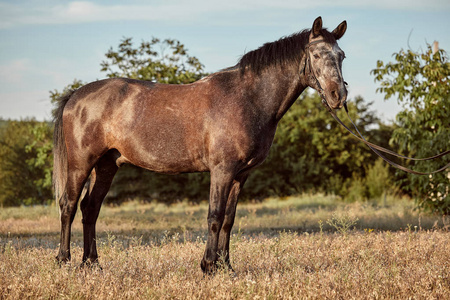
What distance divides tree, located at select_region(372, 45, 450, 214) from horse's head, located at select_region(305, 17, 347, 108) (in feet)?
24.7

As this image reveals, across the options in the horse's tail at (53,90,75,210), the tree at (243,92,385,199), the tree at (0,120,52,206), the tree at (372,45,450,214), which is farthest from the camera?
the tree at (0,120,52,206)

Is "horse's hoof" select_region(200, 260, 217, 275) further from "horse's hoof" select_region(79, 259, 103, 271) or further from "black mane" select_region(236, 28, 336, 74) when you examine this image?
"black mane" select_region(236, 28, 336, 74)

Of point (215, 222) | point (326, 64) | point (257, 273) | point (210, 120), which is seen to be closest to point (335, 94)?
point (326, 64)

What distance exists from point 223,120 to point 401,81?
8439 millimetres

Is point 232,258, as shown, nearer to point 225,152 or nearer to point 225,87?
point 225,152

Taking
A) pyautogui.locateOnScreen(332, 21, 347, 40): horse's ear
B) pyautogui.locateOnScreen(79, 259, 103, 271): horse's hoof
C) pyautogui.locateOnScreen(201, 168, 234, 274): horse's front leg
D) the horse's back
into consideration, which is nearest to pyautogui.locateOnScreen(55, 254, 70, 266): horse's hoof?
Answer: pyautogui.locateOnScreen(79, 259, 103, 271): horse's hoof

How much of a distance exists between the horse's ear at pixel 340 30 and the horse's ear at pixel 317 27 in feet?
0.77

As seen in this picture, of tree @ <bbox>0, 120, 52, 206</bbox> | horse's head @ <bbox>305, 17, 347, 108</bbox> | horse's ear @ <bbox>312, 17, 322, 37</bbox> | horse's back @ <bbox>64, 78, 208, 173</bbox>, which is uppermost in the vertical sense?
horse's ear @ <bbox>312, 17, 322, 37</bbox>

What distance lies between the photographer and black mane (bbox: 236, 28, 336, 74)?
550 centimetres

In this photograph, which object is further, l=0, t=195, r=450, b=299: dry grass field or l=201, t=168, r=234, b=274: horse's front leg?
l=201, t=168, r=234, b=274: horse's front leg

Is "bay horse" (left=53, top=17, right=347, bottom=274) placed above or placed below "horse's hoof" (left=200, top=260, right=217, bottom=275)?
above

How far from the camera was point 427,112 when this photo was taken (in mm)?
12000

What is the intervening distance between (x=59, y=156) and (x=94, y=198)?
80 centimetres

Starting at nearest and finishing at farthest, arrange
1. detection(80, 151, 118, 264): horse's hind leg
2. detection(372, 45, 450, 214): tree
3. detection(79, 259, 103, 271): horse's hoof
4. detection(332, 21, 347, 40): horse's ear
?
detection(332, 21, 347, 40): horse's ear → detection(79, 259, 103, 271): horse's hoof → detection(80, 151, 118, 264): horse's hind leg → detection(372, 45, 450, 214): tree
